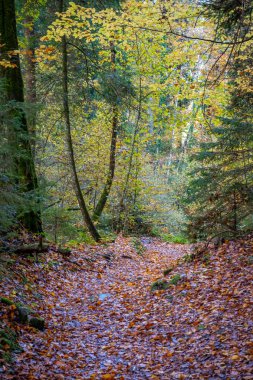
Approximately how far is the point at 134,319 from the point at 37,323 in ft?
7.01

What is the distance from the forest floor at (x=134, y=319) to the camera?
16.0 feet

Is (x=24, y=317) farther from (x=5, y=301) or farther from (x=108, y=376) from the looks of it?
(x=108, y=376)

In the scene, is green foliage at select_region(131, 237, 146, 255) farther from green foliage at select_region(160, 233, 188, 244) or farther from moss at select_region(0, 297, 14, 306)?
moss at select_region(0, 297, 14, 306)

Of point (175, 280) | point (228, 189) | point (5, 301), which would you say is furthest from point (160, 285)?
point (5, 301)

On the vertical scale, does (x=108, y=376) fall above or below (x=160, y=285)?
above

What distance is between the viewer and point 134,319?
7.21 m

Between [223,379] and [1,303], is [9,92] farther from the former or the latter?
[223,379]

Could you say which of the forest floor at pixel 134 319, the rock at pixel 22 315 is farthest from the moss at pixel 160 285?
the rock at pixel 22 315

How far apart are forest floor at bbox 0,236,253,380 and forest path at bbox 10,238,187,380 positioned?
17mm

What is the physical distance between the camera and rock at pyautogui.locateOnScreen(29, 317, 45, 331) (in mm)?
5843

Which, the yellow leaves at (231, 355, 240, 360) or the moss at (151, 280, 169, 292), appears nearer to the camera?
the yellow leaves at (231, 355, 240, 360)

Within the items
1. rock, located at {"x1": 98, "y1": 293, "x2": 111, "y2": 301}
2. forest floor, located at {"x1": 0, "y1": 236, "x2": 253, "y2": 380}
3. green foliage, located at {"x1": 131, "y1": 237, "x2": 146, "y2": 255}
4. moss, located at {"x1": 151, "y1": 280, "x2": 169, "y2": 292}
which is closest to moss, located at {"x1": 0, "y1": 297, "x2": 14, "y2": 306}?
forest floor, located at {"x1": 0, "y1": 236, "x2": 253, "y2": 380}

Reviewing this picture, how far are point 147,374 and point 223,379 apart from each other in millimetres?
1156

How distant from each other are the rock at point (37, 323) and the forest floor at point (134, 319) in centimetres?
13
